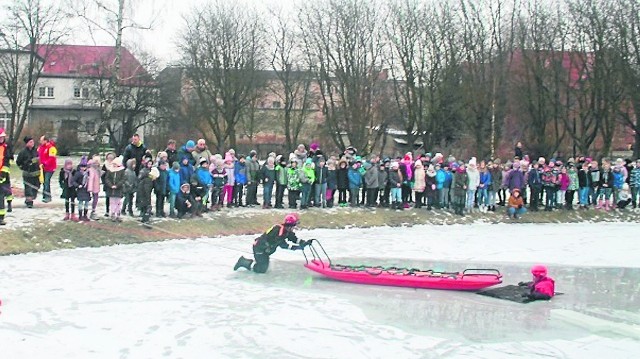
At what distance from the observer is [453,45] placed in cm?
3662

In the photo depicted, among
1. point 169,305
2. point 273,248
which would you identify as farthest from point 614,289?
point 169,305

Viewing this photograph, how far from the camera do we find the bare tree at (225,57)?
40.8 metres

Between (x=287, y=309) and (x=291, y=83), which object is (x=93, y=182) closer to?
A: (x=287, y=309)

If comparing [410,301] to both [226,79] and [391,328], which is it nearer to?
[391,328]

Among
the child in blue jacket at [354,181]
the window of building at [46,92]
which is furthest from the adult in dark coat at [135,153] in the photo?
the window of building at [46,92]

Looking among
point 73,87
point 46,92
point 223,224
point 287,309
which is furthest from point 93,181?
point 46,92

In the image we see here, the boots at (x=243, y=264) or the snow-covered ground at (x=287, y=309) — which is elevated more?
the boots at (x=243, y=264)

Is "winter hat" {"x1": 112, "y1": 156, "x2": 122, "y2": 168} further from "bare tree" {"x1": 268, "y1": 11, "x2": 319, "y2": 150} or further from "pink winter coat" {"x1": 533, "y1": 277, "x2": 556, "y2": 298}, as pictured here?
"bare tree" {"x1": 268, "y1": 11, "x2": 319, "y2": 150}

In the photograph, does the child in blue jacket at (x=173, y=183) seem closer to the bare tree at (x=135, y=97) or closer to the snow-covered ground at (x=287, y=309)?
the snow-covered ground at (x=287, y=309)

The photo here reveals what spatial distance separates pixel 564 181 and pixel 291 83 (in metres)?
23.2

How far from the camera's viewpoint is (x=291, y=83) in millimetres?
43844

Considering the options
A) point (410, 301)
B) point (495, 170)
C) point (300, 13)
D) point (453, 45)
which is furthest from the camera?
point (300, 13)

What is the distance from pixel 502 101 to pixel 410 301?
28.0 meters

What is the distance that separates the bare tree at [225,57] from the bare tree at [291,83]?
129 centimetres
